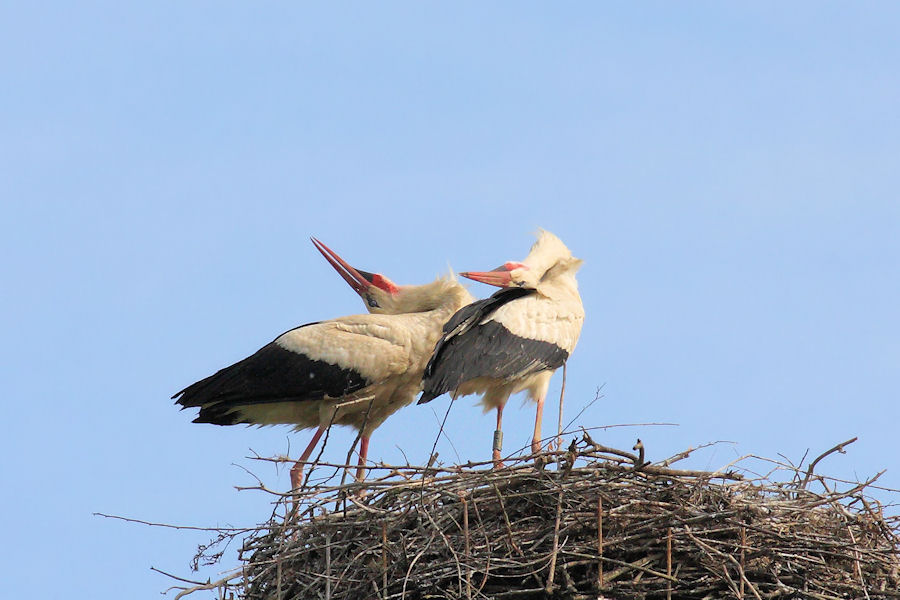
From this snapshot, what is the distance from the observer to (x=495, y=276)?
9.20m

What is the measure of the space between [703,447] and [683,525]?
455 mm

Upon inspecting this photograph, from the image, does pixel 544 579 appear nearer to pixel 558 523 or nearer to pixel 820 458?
pixel 558 523

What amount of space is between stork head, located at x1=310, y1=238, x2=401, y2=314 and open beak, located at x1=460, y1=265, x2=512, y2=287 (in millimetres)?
960

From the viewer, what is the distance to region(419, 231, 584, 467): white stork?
8680mm

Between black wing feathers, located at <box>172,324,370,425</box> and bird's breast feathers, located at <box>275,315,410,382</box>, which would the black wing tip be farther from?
bird's breast feathers, located at <box>275,315,410,382</box>

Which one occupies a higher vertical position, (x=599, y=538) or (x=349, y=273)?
(x=349, y=273)

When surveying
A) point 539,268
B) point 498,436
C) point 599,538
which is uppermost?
point 539,268

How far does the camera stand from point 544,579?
259 inches

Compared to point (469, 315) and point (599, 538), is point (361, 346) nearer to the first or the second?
point (469, 315)

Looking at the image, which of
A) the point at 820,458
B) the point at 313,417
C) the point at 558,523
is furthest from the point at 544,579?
the point at 313,417

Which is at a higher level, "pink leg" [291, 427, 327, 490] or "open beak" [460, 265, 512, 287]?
"open beak" [460, 265, 512, 287]

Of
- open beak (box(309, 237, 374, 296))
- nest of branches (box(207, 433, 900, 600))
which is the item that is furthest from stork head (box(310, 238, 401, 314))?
nest of branches (box(207, 433, 900, 600))

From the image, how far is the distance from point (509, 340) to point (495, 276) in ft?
1.85

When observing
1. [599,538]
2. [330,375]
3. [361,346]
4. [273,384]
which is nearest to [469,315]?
[361,346]
